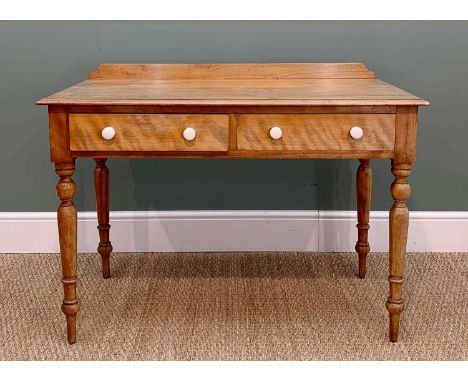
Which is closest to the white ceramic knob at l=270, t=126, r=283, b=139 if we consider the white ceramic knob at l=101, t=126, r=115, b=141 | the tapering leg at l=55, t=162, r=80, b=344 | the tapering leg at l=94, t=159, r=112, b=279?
the white ceramic knob at l=101, t=126, r=115, b=141

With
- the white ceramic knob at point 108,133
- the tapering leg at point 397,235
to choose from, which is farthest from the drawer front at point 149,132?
the tapering leg at point 397,235

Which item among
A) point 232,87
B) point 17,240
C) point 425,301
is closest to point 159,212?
point 17,240

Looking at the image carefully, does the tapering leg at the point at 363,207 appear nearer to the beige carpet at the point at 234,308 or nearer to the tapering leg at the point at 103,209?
the beige carpet at the point at 234,308

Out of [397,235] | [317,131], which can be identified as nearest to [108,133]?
[317,131]

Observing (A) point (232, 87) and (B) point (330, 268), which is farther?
(B) point (330, 268)

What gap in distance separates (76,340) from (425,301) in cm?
130

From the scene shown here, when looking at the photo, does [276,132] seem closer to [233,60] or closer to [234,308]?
[234,308]

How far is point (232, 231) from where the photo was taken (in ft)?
10.5

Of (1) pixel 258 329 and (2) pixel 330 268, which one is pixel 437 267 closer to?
(2) pixel 330 268

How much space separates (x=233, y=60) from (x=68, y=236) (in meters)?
1.14

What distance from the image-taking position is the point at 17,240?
322cm

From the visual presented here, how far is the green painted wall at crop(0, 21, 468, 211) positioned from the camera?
304 cm

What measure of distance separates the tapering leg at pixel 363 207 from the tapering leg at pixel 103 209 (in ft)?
3.35
